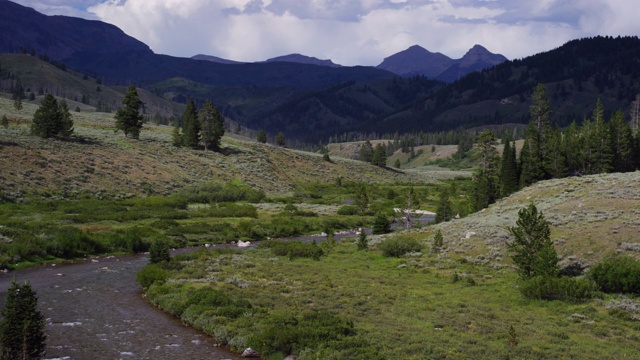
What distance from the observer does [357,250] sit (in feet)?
194

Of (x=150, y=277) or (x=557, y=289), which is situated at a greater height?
(x=557, y=289)

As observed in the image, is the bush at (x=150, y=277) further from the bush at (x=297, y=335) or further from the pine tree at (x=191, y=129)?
the pine tree at (x=191, y=129)

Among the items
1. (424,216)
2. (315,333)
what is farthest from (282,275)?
(424,216)

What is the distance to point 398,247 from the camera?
180ft

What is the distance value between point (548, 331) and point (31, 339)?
2653 cm

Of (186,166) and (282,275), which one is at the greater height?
(186,166)

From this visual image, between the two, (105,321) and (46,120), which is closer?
(105,321)

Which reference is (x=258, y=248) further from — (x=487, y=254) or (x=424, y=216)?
(x=424, y=216)

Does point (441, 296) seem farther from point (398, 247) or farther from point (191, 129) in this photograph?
point (191, 129)

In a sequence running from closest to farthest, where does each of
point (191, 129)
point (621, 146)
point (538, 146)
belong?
1. point (538, 146)
2. point (621, 146)
3. point (191, 129)

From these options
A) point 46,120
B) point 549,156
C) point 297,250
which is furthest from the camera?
point 46,120

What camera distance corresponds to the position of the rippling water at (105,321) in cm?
2523

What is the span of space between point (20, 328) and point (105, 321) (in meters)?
8.30

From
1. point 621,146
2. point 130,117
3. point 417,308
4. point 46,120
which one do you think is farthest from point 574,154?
point 46,120
